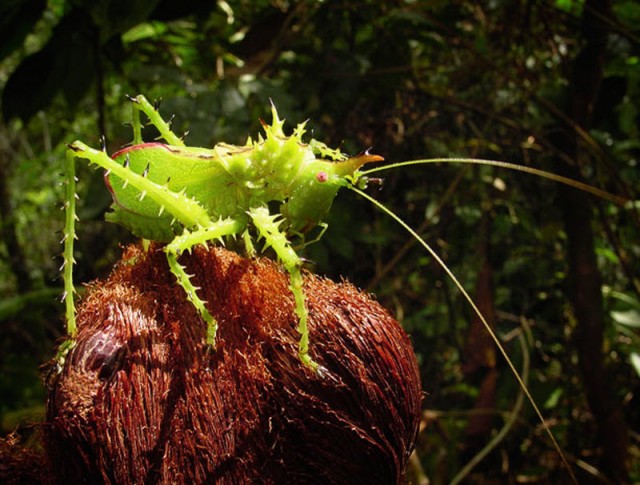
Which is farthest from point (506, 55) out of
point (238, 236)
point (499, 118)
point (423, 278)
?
point (238, 236)

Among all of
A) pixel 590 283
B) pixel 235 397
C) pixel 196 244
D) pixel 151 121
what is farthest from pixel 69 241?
pixel 590 283

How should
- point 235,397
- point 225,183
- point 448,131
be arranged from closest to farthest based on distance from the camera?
point 235,397 → point 225,183 → point 448,131

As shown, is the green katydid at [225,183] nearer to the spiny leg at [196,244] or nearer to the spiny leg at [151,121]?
the spiny leg at [196,244]

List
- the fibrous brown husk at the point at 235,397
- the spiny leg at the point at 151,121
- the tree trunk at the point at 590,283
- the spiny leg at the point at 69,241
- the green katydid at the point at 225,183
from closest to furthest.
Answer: the fibrous brown husk at the point at 235,397 < the spiny leg at the point at 69,241 < the green katydid at the point at 225,183 < the spiny leg at the point at 151,121 < the tree trunk at the point at 590,283

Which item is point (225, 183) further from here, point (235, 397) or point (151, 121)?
point (235, 397)

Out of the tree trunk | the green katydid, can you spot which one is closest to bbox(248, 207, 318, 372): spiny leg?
the green katydid

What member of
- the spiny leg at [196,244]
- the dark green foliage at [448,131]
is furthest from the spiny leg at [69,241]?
the dark green foliage at [448,131]

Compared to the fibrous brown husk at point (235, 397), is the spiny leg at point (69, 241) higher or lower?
lower


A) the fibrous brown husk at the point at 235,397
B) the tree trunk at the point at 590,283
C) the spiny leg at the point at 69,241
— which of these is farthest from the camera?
the tree trunk at the point at 590,283

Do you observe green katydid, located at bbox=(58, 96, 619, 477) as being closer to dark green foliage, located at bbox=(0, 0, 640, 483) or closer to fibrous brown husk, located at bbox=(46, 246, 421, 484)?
fibrous brown husk, located at bbox=(46, 246, 421, 484)
